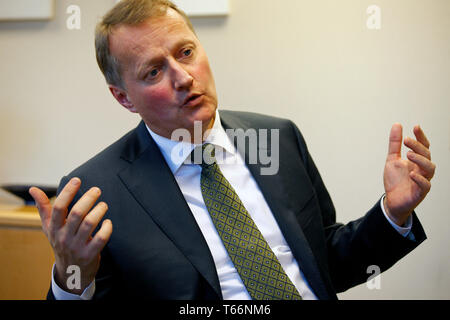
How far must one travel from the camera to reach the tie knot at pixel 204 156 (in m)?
1.14

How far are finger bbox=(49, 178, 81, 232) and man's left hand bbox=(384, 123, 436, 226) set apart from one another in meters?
0.75

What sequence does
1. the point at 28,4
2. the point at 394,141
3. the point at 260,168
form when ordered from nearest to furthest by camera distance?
the point at 394,141 → the point at 260,168 → the point at 28,4

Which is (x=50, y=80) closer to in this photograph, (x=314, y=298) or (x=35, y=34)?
(x=35, y=34)

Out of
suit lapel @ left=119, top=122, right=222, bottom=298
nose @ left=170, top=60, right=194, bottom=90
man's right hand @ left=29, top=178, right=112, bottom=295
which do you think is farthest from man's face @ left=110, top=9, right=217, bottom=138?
man's right hand @ left=29, top=178, right=112, bottom=295

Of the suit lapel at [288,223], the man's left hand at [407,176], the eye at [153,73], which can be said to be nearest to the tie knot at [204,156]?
the suit lapel at [288,223]

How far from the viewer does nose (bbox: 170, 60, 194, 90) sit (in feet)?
3.51

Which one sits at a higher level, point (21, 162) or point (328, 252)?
point (21, 162)

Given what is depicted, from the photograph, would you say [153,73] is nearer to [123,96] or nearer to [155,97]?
[155,97]

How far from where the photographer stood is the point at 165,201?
1.07 meters

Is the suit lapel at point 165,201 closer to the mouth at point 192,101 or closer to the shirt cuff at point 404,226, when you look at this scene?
the mouth at point 192,101

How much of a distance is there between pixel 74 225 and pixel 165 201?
29 centimetres

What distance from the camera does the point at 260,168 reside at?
3.91 ft

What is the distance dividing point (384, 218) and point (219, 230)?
1.42 ft
